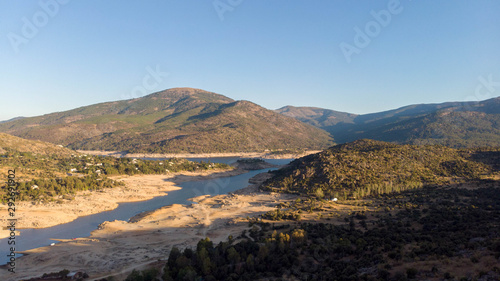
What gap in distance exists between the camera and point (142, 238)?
180 ft

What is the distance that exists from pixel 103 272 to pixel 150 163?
108m

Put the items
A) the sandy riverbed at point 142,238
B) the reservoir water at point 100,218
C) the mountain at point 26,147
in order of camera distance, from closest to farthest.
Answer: the sandy riverbed at point 142,238, the reservoir water at point 100,218, the mountain at point 26,147

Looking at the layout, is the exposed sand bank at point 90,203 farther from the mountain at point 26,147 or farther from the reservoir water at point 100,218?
the mountain at point 26,147

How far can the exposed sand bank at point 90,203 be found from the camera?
64.1 metres

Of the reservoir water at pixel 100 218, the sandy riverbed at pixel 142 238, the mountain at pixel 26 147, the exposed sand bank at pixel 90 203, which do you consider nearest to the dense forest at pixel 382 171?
the sandy riverbed at pixel 142 238

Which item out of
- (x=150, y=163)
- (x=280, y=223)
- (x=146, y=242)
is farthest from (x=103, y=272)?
(x=150, y=163)

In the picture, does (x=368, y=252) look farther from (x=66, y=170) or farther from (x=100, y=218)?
(x=66, y=170)

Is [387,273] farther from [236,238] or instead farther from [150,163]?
[150,163]

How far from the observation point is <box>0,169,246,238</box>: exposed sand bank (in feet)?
210

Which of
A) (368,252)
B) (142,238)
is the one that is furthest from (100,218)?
(368,252)

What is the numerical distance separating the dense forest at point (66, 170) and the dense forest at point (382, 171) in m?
60.5

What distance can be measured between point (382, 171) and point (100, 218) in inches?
3336

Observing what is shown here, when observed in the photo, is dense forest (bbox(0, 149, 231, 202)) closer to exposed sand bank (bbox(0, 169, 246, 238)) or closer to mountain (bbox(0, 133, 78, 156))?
exposed sand bank (bbox(0, 169, 246, 238))

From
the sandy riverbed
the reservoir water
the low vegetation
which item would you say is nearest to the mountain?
the reservoir water
